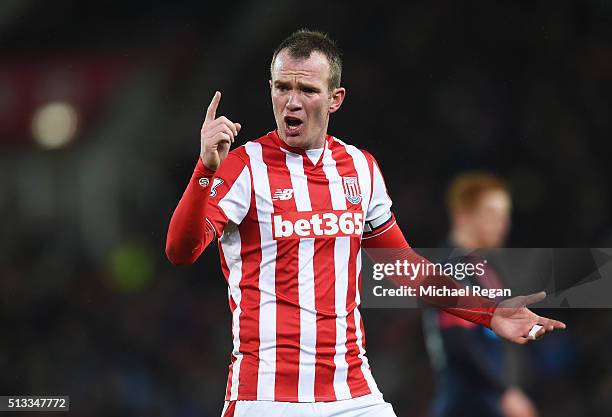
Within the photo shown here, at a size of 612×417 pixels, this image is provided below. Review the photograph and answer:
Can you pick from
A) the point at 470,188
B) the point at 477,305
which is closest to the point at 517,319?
the point at 477,305

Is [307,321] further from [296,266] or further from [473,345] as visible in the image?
[473,345]

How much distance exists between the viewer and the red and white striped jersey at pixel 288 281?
2848 mm

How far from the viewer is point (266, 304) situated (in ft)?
9.39

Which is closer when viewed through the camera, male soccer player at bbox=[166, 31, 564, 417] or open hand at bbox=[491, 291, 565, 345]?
male soccer player at bbox=[166, 31, 564, 417]

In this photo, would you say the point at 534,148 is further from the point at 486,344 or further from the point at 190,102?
the point at 190,102

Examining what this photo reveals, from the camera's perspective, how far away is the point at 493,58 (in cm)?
604

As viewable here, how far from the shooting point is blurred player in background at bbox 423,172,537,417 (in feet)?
15.6

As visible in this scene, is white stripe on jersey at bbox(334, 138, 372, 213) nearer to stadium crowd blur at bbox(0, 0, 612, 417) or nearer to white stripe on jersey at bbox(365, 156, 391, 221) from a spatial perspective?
white stripe on jersey at bbox(365, 156, 391, 221)

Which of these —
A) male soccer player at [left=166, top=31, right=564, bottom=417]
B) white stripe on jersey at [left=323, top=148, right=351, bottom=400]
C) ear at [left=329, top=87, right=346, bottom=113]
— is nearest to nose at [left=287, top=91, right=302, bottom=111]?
male soccer player at [left=166, top=31, right=564, bottom=417]

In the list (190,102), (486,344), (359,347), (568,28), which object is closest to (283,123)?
(359,347)

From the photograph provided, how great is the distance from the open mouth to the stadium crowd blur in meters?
2.86

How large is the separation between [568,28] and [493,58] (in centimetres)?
55

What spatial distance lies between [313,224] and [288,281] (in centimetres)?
19

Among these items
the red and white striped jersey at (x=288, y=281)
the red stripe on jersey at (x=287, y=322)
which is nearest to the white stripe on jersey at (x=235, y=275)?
the red and white striped jersey at (x=288, y=281)
